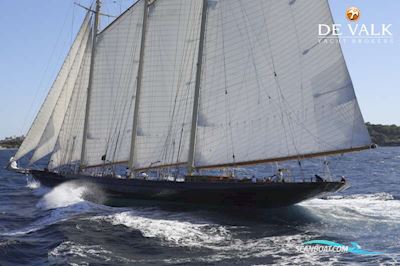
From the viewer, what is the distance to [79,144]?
4491 centimetres

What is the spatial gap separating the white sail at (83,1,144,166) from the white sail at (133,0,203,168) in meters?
2.63

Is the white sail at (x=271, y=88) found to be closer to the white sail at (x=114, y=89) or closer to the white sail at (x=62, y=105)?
the white sail at (x=114, y=89)

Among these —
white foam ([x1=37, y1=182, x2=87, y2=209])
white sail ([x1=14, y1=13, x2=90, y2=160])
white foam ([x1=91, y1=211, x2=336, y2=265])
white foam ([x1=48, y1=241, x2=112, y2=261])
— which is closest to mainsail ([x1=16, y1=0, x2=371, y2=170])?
white sail ([x1=14, y1=13, x2=90, y2=160])

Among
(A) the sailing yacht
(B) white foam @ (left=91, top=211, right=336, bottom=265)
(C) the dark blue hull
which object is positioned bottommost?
(B) white foam @ (left=91, top=211, right=336, bottom=265)

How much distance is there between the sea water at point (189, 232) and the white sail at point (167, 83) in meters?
5.03

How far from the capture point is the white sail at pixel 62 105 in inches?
1757

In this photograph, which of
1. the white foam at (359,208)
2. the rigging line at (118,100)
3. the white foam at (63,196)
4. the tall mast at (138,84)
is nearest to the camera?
the white foam at (359,208)

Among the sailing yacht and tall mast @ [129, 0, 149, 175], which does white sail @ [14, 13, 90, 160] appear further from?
tall mast @ [129, 0, 149, 175]

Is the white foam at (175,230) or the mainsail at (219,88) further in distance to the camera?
the mainsail at (219,88)

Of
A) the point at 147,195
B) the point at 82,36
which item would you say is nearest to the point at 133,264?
the point at 147,195

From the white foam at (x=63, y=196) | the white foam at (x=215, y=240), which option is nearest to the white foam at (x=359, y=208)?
the white foam at (x=215, y=240)

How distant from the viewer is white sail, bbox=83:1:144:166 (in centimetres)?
4131

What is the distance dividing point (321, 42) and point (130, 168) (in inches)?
680

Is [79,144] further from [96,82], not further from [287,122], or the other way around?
[287,122]
